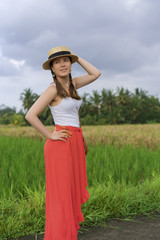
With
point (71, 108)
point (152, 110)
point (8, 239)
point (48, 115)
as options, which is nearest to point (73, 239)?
point (8, 239)

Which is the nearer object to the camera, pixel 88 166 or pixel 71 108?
pixel 71 108

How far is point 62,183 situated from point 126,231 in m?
1.22

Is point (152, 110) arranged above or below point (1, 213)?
above

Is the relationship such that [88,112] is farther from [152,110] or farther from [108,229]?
[108,229]

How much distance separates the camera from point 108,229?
310 cm

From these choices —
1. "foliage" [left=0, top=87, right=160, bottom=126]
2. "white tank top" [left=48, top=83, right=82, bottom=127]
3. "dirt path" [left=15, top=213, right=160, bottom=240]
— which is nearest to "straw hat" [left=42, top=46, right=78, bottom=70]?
"white tank top" [left=48, top=83, right=82, bottom=127]

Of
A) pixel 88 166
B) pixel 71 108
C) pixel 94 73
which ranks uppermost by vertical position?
pixel 94 73

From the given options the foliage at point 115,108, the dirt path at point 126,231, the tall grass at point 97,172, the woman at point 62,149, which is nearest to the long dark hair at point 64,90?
the woman at point 62,149

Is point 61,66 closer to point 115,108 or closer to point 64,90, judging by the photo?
point 64,90

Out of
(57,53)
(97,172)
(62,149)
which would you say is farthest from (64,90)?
(97,172)

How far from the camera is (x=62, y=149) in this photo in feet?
7.73

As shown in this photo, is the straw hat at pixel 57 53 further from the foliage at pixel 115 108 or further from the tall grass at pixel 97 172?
the foliage at pixel 115 108

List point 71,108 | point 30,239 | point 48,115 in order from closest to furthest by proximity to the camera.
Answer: point 71,108, point 30,239, point 48,115

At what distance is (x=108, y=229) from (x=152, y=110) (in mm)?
49528
